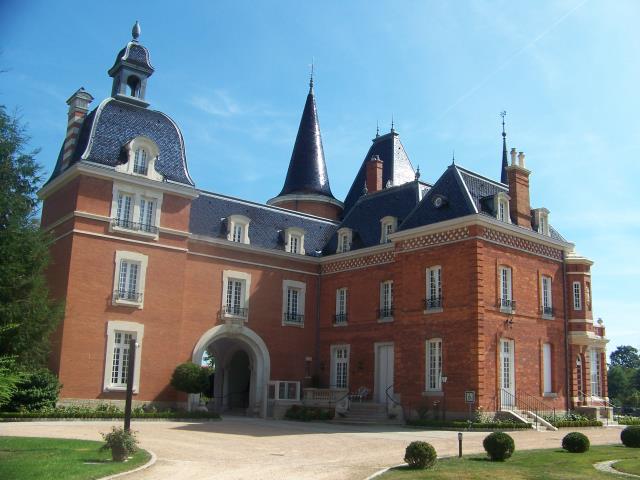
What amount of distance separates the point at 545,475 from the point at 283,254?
22.5 meters

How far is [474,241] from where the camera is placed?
26797mm

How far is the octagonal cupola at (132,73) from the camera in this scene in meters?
Result: 31.5

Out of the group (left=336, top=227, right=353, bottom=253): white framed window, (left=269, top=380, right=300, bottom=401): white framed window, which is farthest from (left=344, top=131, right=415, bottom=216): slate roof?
(left=269, top=380, right=300, bottom=401): white framed window

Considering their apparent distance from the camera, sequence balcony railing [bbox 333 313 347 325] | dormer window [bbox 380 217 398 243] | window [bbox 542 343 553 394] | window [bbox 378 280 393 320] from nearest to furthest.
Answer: window [bbox 542 343 553 394] < window [bbox 378 280 393 320] < dormer window [bbox 380 217 398 243] < balcony railing [bbox 333 313 347 325]

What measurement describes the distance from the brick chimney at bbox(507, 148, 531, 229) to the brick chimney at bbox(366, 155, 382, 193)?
35.1 ft

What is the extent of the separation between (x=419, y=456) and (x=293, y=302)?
21511 mm

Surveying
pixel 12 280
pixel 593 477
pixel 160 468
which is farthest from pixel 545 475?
pixel 12 280

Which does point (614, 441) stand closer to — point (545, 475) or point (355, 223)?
point (545, 475)

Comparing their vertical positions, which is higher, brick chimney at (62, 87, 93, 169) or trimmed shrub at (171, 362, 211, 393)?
brick chimney at (62, 87, 93, 169)

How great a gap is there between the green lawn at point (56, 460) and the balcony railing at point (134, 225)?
1263 cm

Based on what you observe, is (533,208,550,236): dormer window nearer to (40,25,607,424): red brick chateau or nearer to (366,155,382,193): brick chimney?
(40,25,607,424): red brick chateau

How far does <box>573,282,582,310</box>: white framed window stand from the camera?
99.7ft

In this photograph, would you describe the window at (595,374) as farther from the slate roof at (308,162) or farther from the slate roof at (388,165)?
the slate roof at (308,162)

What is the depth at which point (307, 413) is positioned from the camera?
1158 inches
